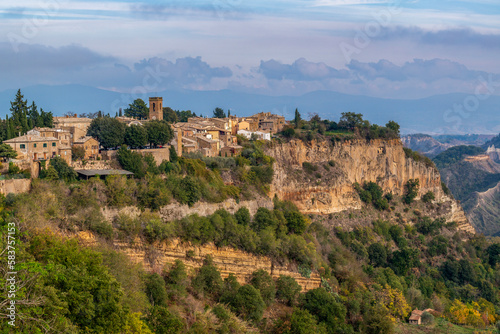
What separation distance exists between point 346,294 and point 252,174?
10370 millimetres

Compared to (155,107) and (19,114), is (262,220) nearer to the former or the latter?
(155,107)

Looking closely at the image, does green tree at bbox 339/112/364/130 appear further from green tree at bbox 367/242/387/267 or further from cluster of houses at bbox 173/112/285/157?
green tree at bbox 367/242/387/267

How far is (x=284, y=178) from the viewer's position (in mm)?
43719

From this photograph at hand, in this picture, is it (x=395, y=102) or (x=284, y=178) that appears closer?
(x=284, y=178)

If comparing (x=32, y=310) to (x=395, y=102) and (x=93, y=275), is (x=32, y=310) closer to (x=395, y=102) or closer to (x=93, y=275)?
(x=93, y=275)

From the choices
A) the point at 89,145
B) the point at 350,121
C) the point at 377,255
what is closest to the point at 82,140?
the point at 89,145

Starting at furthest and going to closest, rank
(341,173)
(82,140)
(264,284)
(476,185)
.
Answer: (476,185) < (341,173) < (82,140) < (264,284)

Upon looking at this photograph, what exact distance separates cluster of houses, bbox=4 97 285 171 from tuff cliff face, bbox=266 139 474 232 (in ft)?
12.3

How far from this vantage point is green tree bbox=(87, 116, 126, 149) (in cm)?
3275

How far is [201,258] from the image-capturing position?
28.4m

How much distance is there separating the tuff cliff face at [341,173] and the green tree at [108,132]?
12.3 m

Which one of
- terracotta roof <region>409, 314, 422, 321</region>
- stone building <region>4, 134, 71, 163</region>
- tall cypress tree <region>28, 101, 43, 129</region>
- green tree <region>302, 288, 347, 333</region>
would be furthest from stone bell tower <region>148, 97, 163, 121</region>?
terracotta roof <region>409, 314, 422, 321</region>

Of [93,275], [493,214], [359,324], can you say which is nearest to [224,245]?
[359,324]

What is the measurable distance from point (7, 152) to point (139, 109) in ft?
76.3
